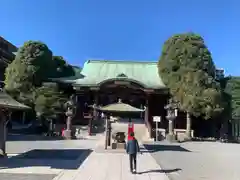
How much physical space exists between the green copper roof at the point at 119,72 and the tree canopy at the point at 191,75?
2366 millimetres

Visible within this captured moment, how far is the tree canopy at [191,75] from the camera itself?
31862 mm

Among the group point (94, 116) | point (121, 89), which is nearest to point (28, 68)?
point (94, 116)

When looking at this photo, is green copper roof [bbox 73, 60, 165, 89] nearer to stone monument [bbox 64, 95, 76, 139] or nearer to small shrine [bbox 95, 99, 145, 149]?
stone monument [bbox 64, 95, 76, 139]

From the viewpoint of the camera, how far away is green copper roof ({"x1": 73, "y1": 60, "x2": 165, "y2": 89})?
37906 mm

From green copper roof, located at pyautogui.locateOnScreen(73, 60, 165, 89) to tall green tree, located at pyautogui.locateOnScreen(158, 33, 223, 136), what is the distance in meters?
2.36

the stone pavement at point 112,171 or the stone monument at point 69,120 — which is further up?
the stone monument at point 69,120

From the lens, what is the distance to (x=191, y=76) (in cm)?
3366

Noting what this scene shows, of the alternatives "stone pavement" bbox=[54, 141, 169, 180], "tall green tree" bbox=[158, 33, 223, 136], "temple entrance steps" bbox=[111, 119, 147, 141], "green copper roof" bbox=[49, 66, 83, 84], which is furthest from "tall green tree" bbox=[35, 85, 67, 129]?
"stone pavement" bbox=[54, 141, 169, 180]

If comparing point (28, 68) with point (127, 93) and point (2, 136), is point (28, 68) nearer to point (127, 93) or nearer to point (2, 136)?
point (127, 93)

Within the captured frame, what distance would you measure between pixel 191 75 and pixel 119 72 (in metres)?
11.6

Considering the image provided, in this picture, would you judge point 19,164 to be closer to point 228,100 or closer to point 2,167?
point 2,167

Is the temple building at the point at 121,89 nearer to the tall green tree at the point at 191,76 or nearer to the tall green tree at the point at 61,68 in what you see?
the tall green tree at the point at 61,68

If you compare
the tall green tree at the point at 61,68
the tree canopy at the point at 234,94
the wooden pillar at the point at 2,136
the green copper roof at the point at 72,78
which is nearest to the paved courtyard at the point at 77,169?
the wooden pillar at the point at 2,136

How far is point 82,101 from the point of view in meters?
38.8
